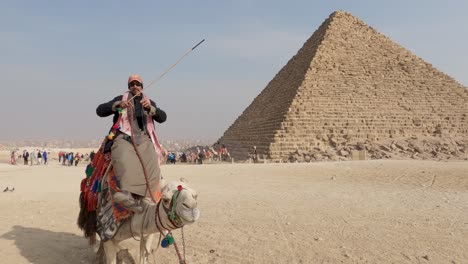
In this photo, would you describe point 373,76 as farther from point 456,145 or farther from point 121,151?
point 121,151

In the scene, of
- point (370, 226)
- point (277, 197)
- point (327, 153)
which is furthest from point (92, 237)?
point (327, 153)

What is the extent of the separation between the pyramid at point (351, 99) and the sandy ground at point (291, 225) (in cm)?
1734

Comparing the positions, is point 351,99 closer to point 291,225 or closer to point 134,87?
point 291,225

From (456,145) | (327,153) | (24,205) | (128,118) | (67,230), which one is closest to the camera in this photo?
(128,118)

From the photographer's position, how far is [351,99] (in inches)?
1366

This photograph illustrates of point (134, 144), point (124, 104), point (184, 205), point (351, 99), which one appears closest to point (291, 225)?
point (134, 144)

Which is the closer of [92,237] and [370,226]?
[92,237]

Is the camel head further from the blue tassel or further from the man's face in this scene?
the man's face

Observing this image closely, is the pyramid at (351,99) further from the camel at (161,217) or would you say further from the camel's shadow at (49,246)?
the camel at (161,217)

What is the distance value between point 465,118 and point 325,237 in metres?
34.9

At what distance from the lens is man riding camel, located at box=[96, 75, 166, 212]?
3.15 metres

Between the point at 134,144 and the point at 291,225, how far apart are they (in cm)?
314

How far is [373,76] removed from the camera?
129 feet

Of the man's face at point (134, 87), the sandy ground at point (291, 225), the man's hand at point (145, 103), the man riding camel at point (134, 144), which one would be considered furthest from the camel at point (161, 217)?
the man's face at point (134, 87)
